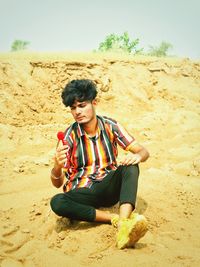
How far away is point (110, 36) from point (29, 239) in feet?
92.7

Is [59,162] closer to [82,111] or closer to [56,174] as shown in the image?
[56,174]

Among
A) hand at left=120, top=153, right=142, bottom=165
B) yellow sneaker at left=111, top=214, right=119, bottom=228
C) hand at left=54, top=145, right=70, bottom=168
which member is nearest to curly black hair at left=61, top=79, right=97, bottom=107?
hand at left=54, top=145, right=70, bottom=168

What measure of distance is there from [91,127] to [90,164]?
1.18ft

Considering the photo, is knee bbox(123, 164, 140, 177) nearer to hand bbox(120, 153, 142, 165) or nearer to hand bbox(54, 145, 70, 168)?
hand bbox(120, 153, 142, 165)

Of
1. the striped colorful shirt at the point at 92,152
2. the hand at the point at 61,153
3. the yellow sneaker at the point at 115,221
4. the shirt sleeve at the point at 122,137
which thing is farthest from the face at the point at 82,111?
the yellow sneaker at the point at 115,221

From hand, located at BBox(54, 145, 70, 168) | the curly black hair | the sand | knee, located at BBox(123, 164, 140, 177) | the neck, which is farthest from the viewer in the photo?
the neck

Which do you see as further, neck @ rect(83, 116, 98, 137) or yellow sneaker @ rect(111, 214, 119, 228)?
neck @ rect(83, 116, 98, 137)

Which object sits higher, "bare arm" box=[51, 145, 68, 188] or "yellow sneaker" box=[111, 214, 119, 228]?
"bare arm" box=[51, 145, 68, 188]

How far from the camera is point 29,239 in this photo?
272cm

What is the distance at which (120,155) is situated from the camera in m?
6.09

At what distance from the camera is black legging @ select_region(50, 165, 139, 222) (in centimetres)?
267

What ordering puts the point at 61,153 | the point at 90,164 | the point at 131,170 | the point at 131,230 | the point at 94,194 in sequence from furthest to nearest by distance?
the point at 90,164
the point at 94,194
the point at 131,170
the point at 61,153
the point at 131,230

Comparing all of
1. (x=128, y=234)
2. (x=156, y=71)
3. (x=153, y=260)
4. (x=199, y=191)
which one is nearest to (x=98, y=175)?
(x=128, y=234)

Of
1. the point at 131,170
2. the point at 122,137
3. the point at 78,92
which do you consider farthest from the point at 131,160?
the point at 78,92
